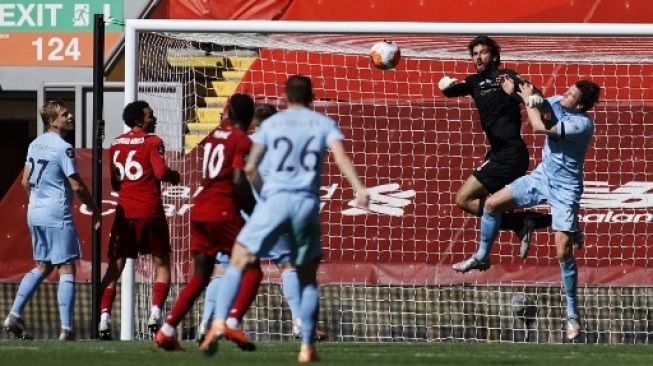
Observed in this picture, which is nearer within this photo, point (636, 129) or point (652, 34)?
point (652, 34)

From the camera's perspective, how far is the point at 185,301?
11195 mm

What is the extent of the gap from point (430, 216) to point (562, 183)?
95.9 inches

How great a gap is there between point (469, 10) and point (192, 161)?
5855 millimetres

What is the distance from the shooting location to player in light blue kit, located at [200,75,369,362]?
10062mm

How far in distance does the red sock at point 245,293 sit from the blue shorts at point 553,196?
376cm

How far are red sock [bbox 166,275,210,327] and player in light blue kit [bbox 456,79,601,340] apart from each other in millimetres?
3524

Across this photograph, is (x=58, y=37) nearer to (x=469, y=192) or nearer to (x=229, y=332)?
(x=469, y=192)

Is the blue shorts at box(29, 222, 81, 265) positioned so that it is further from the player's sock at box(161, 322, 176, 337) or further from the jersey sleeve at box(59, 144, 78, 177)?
the player's sock at box(161, 322, 176, 337)

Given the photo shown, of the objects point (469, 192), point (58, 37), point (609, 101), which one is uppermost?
point (58, 37)

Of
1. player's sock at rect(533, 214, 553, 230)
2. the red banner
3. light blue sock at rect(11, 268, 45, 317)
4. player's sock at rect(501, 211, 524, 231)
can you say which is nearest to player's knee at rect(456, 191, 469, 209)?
player's sock at rect(501, 211, 524, 231)

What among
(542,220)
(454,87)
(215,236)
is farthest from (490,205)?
(215,236)

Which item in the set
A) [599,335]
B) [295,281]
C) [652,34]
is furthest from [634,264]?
[295,281]

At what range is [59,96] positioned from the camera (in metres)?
21.4

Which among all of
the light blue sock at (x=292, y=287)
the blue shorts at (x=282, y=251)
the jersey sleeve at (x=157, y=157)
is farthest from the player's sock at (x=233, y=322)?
the jersey sleeve at (x=157, y=157)
